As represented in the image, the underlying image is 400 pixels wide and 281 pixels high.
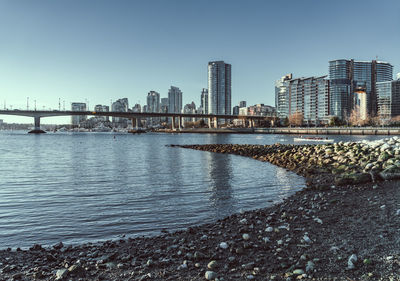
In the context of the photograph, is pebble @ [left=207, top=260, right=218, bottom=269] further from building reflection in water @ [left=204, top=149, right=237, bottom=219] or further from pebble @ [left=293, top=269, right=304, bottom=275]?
building reflection in water @ [left=204, top=149, right=237, bottom=219]

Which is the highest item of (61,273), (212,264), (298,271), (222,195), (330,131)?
(330,131)

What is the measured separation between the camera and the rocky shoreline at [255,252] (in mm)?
6062

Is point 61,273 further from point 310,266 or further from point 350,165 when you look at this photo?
point 350,165

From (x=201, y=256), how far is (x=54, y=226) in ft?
20.4

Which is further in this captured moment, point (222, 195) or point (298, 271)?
point (222, 195)

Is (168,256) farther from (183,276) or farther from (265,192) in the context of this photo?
(265,192)

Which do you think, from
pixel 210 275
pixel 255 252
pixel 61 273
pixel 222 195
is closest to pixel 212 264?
pixel 210 275

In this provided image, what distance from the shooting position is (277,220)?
33.1 ft

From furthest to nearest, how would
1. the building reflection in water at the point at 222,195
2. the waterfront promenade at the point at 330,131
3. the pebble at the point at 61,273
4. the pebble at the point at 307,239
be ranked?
the waterfront promenade at the point at 330,131
the building reflection in water at the point at 222,195
the pebble at the point at 307,239
the pebble at the point at 61,273

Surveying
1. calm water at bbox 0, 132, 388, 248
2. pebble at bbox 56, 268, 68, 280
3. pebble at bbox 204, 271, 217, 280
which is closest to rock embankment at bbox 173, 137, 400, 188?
calm water at bbox 0, 132, 388, 248

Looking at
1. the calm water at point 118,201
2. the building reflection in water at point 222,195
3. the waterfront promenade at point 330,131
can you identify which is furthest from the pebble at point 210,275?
the waterfront promenade at point 330,131

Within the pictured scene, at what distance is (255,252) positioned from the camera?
285 inches

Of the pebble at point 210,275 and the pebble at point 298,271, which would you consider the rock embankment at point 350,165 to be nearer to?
the pebble at point 298,271

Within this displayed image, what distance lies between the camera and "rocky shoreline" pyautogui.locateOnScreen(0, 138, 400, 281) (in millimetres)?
6062
